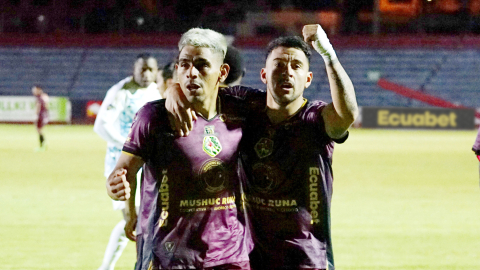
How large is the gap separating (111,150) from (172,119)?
10.6ft

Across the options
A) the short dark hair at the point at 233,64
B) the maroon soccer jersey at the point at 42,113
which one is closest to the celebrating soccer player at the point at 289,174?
the short dark hair at the point at 233,64

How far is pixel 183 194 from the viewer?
3.02 meters

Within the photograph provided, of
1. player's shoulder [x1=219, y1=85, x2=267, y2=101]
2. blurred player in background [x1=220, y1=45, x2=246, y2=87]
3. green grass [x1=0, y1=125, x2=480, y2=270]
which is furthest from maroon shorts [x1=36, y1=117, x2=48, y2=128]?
player's shoulder [x1=219, y1=85, x2=267, y2=101]

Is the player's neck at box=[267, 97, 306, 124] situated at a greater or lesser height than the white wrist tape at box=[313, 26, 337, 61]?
lesser

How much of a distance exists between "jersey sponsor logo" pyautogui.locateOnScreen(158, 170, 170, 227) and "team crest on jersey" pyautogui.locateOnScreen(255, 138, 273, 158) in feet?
1.70

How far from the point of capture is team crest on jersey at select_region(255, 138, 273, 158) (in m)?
3.27

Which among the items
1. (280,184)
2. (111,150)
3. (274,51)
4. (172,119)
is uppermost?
(274,51)

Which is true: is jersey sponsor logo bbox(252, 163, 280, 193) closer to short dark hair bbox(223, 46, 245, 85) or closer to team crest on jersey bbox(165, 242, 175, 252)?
team crest on jersey bbox(165, 242, 175, 252)

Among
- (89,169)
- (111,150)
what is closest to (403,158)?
(89,169)

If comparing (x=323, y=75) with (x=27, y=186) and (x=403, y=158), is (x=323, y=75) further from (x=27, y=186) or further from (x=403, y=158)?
(x=27, y=186)

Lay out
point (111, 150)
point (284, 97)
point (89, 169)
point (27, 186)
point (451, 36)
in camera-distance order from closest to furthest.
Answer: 1. point (284, 97)
2. point (111, 150)
3. point (27, 186)
4. point (89, 169)
5. point (451, 36)

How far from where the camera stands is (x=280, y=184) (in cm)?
327

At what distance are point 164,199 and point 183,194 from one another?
0.30 ft

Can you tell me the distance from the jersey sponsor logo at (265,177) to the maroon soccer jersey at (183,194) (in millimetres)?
246
